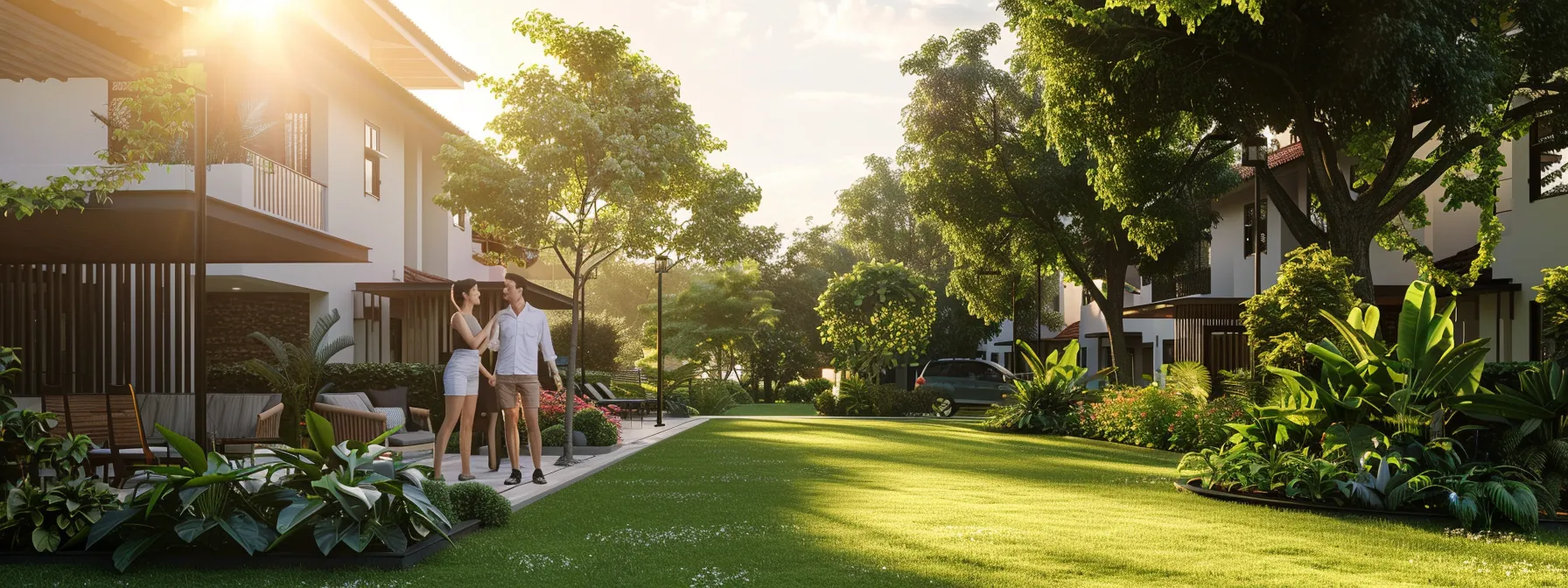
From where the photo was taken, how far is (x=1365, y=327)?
11969 millimetres

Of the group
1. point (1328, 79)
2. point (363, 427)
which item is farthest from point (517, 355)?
point (1328, 79)

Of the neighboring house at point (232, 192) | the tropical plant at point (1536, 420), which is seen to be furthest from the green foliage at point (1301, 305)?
the neighboring house at point (232, 192)

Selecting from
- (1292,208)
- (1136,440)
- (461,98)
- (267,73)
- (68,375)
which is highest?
(461,98)

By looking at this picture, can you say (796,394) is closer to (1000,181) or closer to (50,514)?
(1000,181)

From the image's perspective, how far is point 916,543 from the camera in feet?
25.3

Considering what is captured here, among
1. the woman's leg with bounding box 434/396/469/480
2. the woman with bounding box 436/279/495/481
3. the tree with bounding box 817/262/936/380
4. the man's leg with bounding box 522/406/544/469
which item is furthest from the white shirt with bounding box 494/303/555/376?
the tree with bounding box 817/262/936/380

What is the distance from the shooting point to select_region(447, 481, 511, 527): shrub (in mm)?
8320

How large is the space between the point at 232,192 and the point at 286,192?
8.43 feet

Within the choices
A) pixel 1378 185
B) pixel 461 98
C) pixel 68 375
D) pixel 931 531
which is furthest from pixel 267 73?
pixel 1378 185

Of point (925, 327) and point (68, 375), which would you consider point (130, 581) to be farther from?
point (925, 327)

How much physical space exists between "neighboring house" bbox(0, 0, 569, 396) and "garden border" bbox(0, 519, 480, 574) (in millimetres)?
2922

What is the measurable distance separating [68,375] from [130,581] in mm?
10956

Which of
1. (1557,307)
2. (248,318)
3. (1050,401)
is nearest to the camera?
(1557,307)

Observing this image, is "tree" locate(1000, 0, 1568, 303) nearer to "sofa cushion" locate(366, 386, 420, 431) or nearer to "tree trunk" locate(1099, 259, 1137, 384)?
"tree trunk" locate(1099, 259, 1137, 384)
